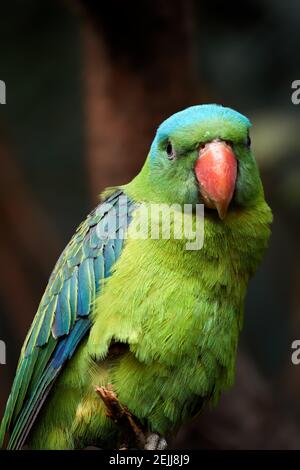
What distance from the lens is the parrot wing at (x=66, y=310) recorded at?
3020 mm

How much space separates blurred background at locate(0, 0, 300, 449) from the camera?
4.71m

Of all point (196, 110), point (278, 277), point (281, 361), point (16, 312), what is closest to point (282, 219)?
point (278, 277)

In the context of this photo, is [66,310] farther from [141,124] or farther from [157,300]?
[141,124]

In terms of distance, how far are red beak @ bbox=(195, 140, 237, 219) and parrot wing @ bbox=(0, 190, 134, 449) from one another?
1.21 feet

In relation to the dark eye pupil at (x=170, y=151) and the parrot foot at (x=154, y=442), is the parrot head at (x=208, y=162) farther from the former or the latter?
the parrot foot at (x=154, y=442)

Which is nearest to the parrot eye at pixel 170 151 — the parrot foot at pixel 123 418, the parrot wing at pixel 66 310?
the parrot wing at pixel 66 310

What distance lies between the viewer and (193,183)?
287 cm

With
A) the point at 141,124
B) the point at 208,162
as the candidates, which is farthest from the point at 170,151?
the point at 141,124

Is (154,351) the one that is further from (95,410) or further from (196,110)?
(196,110)

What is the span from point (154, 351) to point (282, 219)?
327 cm

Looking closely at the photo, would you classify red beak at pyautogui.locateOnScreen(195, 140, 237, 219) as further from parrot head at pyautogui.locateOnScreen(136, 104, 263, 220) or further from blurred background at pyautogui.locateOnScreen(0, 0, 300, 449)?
blurred background at pyautogui.locateOnScreen(0, 0, 300, 449)

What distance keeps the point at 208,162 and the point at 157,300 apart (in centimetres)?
51

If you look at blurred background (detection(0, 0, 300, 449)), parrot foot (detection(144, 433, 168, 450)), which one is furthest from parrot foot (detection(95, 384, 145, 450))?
blurred background (detection(0, 0, 300, 449))

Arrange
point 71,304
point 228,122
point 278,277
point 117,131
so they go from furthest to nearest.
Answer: point 278,277
point 117,131
point 71,304
point 228,122
